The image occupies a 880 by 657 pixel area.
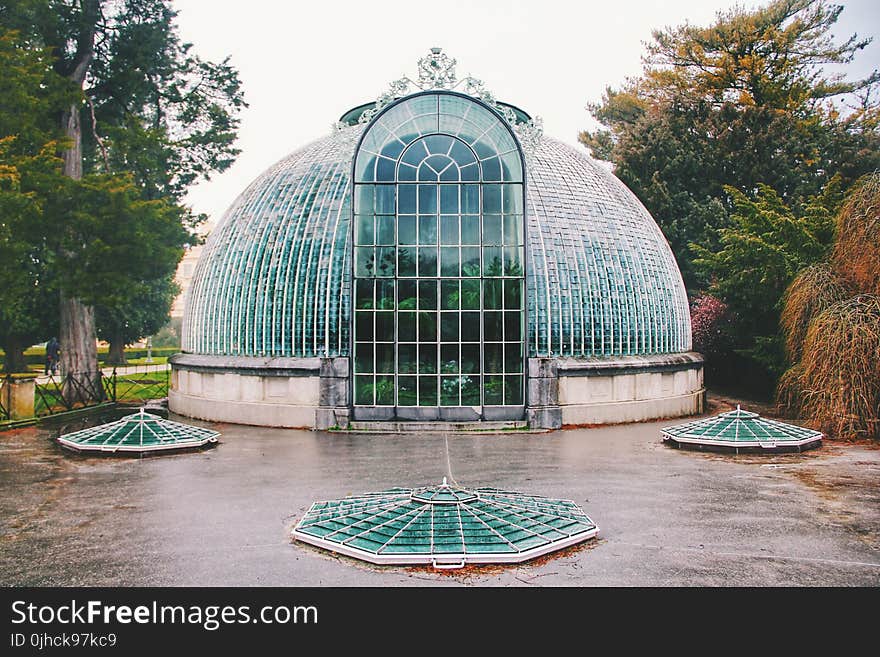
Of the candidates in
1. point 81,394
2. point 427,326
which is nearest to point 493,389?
point 427,326

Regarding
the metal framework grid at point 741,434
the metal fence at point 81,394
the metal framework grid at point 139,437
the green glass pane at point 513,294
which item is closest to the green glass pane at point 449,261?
the green glass pane at point 513,294

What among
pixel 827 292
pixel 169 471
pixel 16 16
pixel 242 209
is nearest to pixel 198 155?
pixel 16 16

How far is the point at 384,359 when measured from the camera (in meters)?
22.6

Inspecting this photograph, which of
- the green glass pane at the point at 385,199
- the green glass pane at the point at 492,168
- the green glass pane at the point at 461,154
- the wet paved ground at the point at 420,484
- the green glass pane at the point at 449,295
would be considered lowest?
the wet paved ground at the point at 420,484

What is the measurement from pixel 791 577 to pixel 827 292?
52.8 ft

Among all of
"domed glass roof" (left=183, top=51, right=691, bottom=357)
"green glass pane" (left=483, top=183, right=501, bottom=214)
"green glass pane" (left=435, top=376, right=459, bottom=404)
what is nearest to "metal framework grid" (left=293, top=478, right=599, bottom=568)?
"green glass pane" (left=435, top=376, right=459, bottom=404)

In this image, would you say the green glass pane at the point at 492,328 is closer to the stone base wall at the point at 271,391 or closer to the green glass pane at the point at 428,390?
the green glass pane at the point at 428,390

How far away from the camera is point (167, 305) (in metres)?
62.8

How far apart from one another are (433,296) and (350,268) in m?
2.85

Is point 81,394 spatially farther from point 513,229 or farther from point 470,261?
point 513,229

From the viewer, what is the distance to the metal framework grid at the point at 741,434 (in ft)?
60.4

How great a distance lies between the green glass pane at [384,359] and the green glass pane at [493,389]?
3036 mm

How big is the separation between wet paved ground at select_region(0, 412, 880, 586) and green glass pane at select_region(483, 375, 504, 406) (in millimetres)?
1595

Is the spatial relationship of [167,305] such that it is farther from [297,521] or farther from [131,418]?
[297,521]
